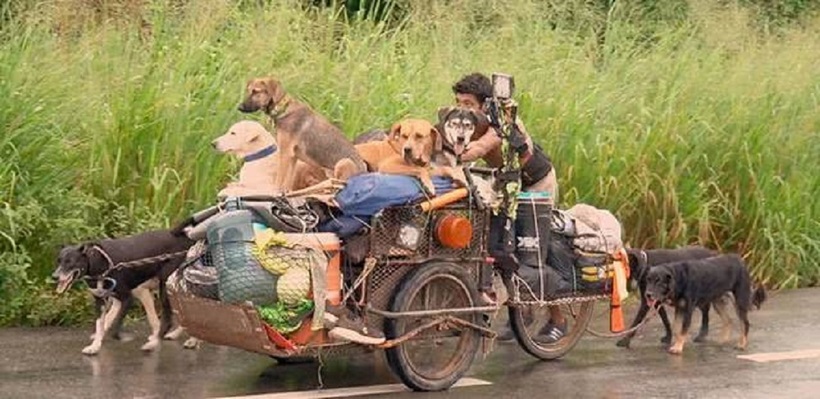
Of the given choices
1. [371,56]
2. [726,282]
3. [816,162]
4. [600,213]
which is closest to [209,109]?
[371,56]

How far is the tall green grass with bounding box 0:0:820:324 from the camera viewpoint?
10.8m

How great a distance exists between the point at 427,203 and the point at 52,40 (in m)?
4.85

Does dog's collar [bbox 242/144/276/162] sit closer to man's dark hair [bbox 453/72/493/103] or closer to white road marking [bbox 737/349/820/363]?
man's dark hair [bbox 453/72/493/103]

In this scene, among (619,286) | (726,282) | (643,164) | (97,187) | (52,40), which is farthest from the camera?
(643,164)

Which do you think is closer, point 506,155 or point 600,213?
point 506,155

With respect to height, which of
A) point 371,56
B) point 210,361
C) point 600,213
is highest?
point 371,56

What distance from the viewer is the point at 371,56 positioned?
13.5m

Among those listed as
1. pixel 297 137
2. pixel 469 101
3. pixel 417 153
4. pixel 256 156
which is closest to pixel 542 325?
pixel 469 101

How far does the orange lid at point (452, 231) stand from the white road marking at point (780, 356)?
95.7 inches

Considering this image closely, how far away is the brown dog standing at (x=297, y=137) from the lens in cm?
912

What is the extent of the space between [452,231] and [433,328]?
1.80 feet

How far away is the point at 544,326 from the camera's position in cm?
973

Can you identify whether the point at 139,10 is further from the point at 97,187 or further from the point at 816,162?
the point at 816,162

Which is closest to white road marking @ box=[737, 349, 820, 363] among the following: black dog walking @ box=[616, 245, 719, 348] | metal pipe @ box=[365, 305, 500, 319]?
black dog walking @ box=[616, 245, 719, 348]
